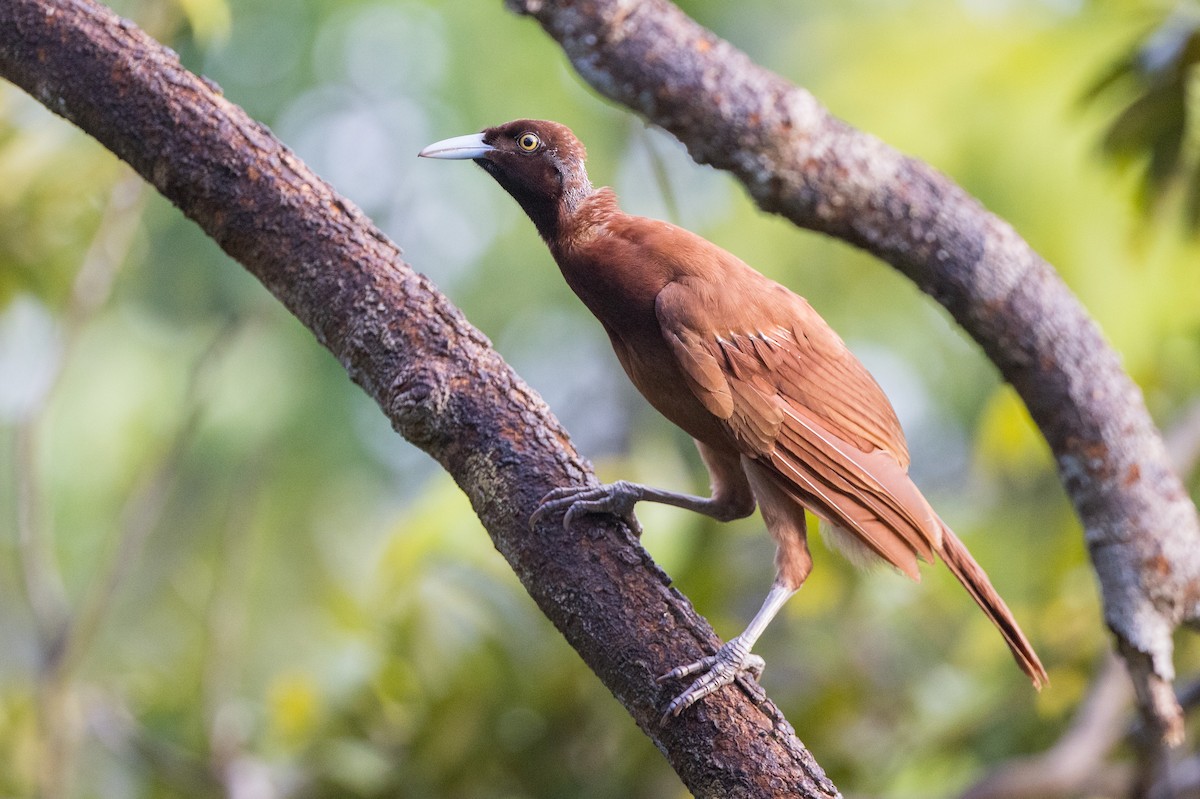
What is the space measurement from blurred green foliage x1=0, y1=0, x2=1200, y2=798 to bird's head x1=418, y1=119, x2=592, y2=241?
525mm

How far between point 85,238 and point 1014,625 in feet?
11.8

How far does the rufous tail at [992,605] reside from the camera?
6.55ft

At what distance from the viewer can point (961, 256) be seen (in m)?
2.85

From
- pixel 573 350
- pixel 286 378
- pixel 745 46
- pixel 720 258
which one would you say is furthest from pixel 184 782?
pixel 745 46

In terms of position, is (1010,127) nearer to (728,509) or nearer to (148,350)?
(728,509)

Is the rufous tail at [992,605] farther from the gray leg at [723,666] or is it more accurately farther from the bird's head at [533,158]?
the bird's head at [533,158]

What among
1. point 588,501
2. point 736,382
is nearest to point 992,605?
point 736,382

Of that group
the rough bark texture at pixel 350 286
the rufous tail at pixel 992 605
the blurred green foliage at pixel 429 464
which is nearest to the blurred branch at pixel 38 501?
the blurred green foliage at pixel 429 464

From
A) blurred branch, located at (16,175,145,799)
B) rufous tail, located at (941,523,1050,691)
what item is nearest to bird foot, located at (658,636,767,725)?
rufous tail, located at (941,523,1050,691)

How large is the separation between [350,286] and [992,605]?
1382 millimetres

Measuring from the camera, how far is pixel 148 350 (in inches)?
347

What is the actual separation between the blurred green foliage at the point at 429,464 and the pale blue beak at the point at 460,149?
519mm

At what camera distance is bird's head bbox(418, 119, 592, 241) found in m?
1.92

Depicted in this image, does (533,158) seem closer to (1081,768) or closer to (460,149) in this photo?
(460,149)
